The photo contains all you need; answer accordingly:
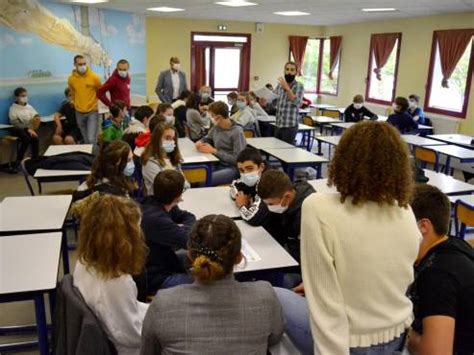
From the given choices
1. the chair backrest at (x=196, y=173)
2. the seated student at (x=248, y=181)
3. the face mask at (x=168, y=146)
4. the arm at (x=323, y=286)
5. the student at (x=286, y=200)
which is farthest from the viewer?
the chair backrest at (x=196, y=173)

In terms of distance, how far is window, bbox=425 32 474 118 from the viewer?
8172mm

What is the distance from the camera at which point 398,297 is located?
142 centimetres

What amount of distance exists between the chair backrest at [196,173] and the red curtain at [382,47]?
714 cm

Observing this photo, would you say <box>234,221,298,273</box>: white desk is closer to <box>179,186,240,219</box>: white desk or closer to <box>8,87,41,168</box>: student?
<box>179,186,240,219</box>: white desk

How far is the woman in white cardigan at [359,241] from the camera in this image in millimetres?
1333

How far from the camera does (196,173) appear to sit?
4.29m

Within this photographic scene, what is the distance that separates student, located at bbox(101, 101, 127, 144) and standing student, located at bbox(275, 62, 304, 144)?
2166mm

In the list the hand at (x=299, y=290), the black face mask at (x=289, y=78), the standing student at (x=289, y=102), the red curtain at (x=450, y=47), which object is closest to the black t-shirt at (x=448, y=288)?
the hand at (x=299, y=290)

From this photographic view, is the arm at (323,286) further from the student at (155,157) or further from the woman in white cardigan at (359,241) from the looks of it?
the student at (155,157)

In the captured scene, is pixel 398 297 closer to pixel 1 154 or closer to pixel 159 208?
pixel 159 208

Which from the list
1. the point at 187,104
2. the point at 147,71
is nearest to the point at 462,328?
the point at 187,104

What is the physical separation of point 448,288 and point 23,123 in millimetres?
6877

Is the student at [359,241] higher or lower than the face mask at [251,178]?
higher

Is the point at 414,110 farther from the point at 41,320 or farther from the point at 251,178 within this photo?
the point at 41,320
